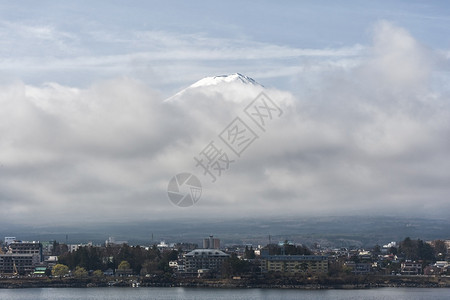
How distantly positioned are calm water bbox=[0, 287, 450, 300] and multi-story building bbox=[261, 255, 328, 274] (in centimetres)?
823

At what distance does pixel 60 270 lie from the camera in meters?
68.7

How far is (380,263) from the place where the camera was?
77.6 meters

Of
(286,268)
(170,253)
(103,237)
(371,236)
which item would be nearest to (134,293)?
(286,268)

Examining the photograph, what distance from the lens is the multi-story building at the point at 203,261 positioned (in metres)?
70.4

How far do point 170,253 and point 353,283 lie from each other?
19.9 metres

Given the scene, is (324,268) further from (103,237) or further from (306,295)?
(103,237)

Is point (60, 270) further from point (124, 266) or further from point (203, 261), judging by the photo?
point (203, 261)

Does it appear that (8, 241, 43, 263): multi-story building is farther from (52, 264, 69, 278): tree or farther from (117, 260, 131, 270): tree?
(117, 260, 131, 270): tree

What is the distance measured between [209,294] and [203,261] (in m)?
17.1

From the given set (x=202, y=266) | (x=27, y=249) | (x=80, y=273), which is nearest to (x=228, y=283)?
(x=202, y=266)

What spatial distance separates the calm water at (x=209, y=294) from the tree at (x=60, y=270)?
7290 millimetres

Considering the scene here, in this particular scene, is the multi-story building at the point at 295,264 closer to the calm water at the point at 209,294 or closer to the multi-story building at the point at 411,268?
the calm water at the point at 209,294

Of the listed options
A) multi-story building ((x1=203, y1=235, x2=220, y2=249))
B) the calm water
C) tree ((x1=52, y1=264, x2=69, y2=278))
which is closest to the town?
tree ((x1=52, y1=264, x2=69, y2=278))

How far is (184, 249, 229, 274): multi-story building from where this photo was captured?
2771 inches
